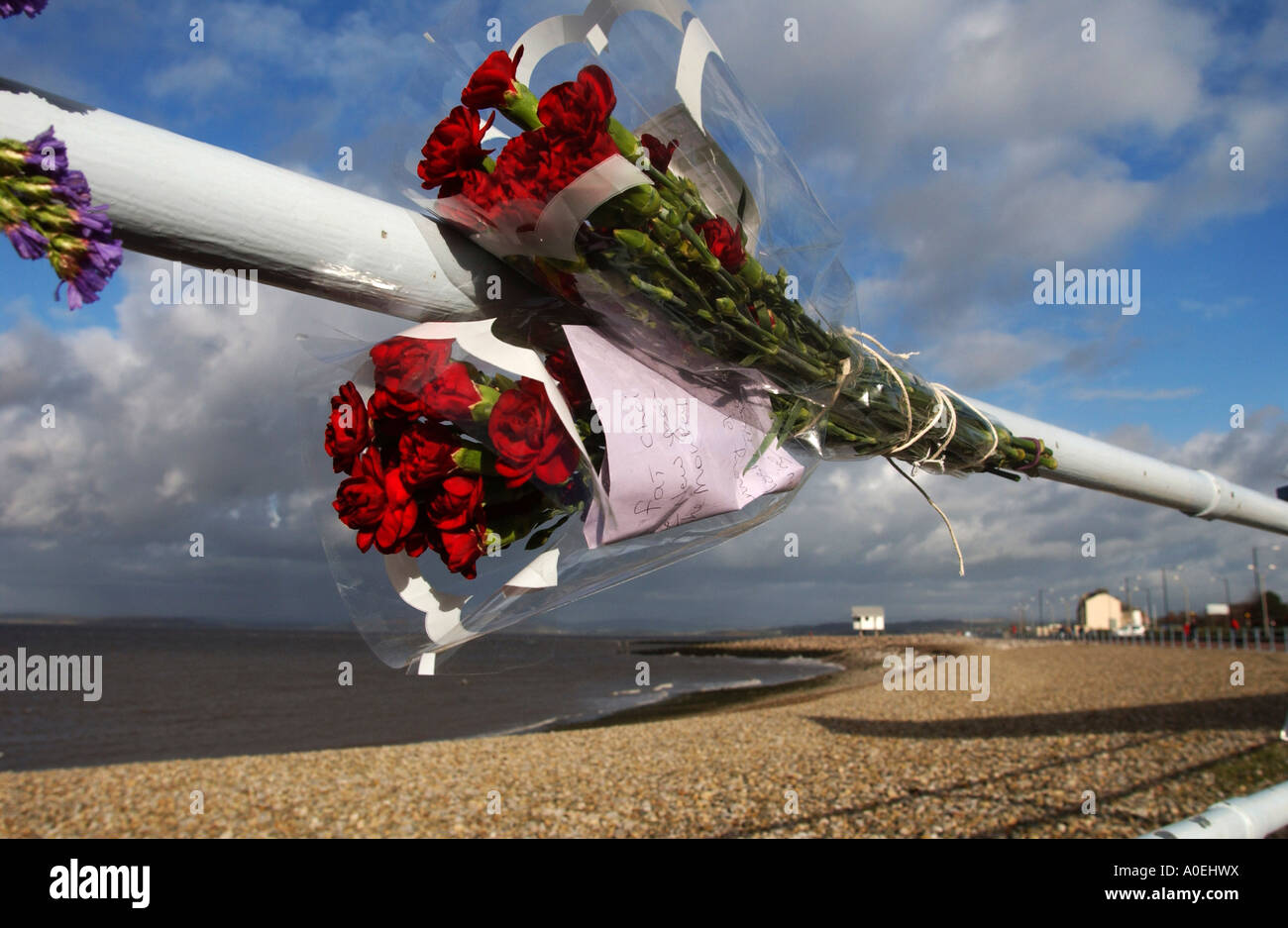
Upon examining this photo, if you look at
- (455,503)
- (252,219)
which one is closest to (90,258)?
(252,219)

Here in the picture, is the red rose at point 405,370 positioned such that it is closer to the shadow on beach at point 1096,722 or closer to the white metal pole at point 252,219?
the white metal pole at point 252,219

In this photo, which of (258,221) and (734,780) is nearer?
(258,221)

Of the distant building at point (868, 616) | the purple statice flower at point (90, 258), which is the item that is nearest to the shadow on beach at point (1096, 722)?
the purple statice flower at point (90, 258)

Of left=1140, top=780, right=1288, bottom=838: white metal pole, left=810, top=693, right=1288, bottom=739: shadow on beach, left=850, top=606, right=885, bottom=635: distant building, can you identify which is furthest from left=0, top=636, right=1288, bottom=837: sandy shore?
left=850, top=606, right=885, bottom=635: distant building

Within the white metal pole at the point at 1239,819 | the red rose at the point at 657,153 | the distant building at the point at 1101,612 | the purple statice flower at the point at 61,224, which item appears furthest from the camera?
the distant building at the point at 1101,612

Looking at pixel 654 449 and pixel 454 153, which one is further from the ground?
pixel 454 153

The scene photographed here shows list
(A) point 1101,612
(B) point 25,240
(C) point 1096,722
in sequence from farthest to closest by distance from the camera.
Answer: (A) point 1101,612
(C) point 1096,722
(B) point 25,240

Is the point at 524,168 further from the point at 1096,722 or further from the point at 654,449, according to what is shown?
the point at 1096,722
